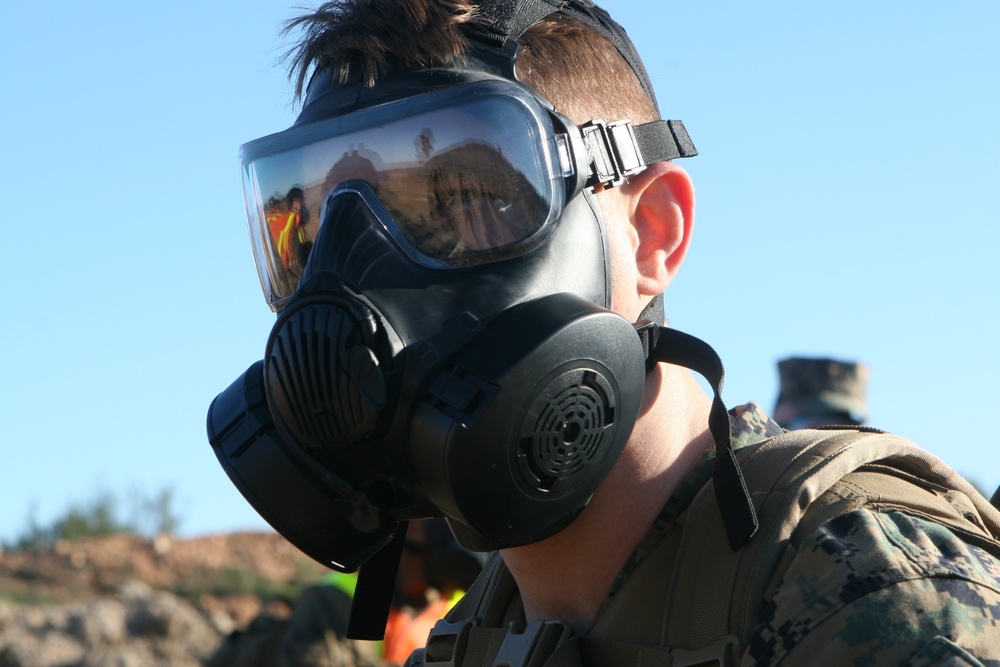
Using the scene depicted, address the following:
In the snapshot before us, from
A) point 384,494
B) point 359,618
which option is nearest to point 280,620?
point 359,618

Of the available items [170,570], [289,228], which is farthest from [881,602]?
[170,570]

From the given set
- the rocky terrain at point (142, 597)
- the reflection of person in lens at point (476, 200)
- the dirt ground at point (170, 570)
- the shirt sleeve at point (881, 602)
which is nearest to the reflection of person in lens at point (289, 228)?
the reflection of person in lens at point (476, 200)

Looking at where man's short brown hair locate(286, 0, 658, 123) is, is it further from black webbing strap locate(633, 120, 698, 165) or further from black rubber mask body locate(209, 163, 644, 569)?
black rubber mask body locate(209, 163, 644, 569)

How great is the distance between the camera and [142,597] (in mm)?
14789

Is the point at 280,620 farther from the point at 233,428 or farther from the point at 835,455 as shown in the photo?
the point at 835,455

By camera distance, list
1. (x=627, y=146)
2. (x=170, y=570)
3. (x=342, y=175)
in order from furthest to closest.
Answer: (x=170, y=570), (x=627, y=146), (x=342, y=175)

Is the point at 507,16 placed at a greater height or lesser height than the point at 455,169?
greater

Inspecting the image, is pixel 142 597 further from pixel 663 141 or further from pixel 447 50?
pixel 447 50

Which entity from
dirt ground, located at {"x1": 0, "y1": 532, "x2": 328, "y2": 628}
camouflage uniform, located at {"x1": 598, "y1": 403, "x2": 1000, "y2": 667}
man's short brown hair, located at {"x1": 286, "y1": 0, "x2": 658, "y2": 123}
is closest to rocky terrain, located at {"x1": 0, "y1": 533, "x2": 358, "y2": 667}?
dirt ground, located at {"x1": 0, "y1": 532, "x2": 328, "y2": 628}

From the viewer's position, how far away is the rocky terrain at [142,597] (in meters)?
13.1

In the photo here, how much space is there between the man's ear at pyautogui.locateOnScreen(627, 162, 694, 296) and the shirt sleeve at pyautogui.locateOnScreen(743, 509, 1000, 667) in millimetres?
822

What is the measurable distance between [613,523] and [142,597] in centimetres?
1332

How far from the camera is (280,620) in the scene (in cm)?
845

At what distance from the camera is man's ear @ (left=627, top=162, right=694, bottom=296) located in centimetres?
277
